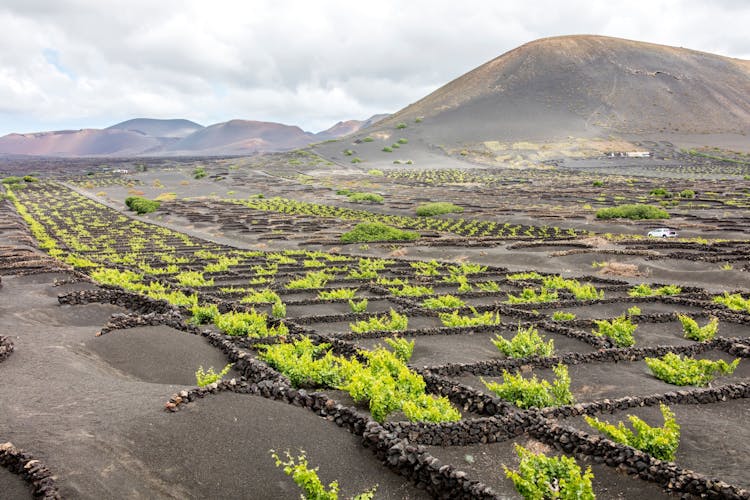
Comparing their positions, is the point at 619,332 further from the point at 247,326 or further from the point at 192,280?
the point at 192,280

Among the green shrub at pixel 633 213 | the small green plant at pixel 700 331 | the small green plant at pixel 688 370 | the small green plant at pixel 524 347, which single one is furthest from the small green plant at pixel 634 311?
the green shrub at pixel 633 213

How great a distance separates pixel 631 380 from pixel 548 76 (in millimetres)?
200625

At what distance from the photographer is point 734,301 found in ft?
70.6

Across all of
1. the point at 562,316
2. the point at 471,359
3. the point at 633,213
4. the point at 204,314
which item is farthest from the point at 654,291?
the point at 633,213

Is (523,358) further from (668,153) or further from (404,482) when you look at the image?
(668,153)

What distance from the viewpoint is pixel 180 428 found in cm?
938

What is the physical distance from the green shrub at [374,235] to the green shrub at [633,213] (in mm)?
21083

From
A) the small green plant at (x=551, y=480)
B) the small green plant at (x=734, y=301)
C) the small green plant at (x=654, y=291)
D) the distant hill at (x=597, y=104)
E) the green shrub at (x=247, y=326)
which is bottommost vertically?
the small green plant at (x=654, y=291)

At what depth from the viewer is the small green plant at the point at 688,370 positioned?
1345 cm

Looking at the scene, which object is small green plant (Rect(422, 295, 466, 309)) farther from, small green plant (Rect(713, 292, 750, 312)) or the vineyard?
small green plant (Rect(713, 292, 750, 312))

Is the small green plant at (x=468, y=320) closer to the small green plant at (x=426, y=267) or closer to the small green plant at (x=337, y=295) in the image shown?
the small green plant at (x=337, y=295)

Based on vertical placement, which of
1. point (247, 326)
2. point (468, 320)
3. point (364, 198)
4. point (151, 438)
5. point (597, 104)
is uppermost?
point (597, 104)

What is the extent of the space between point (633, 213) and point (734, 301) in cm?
3352

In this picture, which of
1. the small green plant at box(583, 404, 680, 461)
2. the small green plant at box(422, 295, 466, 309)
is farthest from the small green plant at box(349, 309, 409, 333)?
the small green plant at box(583, 404, 680, 461)
